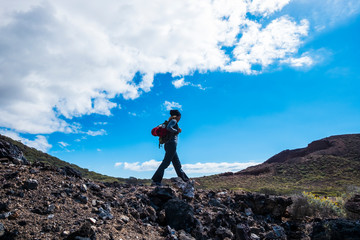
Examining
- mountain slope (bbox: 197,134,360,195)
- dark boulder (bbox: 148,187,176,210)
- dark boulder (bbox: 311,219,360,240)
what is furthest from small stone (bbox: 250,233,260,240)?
mountain slope (bbox: 197,134,360,195)

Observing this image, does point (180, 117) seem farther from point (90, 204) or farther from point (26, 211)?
point (26, 211)

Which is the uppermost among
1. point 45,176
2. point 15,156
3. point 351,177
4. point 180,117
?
point 180,117

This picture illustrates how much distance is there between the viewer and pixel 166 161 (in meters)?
7.71

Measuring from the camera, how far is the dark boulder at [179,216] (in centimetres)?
524

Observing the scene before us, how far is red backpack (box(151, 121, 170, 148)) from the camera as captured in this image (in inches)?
306

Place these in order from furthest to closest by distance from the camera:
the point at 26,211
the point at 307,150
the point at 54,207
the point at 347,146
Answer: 1. the point at 307,150
2. the point at 347,146
3. the point at 54,207
4. the point at 26,211

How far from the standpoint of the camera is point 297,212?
8.34 metres

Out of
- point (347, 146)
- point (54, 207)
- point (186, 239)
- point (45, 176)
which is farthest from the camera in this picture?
point (347, 146)

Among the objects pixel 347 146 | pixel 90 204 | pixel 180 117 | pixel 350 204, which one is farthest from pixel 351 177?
pixel 90 204

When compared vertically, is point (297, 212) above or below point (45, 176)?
below

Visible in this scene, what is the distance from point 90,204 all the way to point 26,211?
1.11 m

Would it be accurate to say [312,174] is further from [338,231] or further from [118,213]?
[118,213]

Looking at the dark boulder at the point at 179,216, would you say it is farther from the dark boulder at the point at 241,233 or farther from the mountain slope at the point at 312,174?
the mountain slope at the point at 312,174

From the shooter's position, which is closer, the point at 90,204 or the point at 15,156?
the point at 90,204
